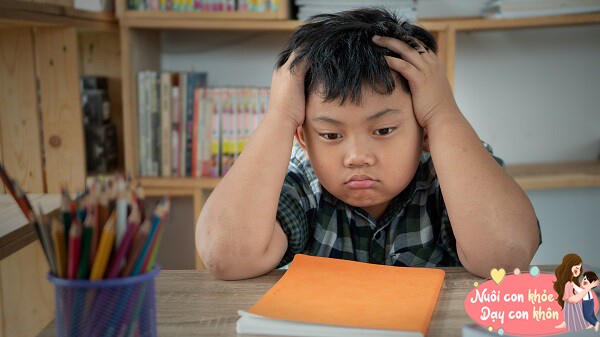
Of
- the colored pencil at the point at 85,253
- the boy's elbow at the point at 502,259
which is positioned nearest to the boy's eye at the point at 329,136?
the boy's elbow at the point at 502,259

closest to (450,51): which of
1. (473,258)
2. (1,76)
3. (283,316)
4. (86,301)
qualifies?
(473,258)

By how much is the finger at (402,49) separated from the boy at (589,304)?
39cm

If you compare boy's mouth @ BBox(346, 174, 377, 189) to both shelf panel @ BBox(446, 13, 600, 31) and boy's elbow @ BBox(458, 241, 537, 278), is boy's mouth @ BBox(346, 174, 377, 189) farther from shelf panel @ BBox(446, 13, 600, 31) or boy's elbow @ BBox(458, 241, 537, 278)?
shelf panel @ BBox(446, 13, 600, 31)

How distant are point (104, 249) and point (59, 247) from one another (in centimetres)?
4

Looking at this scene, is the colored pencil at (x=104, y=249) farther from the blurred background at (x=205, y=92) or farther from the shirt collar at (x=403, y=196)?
the blurred background at (x=205, y=92)

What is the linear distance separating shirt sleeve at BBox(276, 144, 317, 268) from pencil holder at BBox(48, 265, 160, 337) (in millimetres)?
458

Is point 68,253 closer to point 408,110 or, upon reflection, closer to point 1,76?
point 408,110

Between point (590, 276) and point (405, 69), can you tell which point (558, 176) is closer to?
point (405, 69)

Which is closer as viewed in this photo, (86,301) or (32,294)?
(86,301)

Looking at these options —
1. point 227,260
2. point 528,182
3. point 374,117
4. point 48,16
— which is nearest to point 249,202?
point 227,260

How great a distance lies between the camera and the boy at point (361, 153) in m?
0.87

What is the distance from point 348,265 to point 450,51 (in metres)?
1.20

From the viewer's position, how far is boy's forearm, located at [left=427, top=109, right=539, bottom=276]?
86 cm

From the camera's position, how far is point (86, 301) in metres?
0.53
